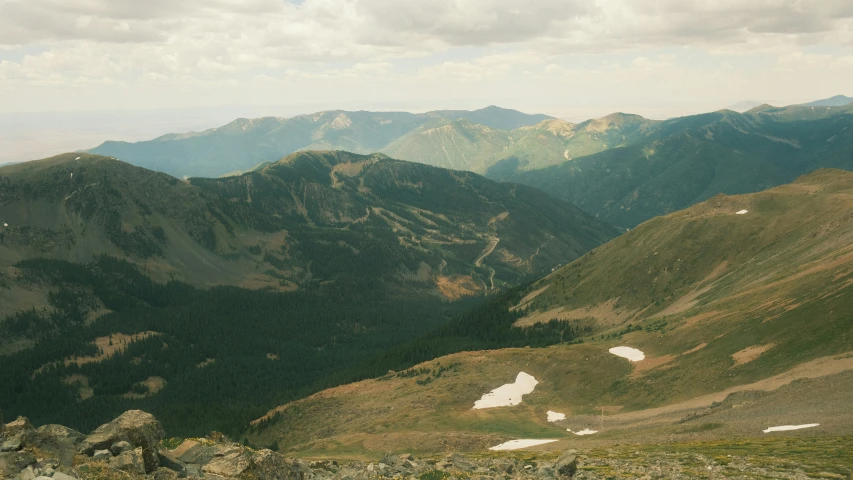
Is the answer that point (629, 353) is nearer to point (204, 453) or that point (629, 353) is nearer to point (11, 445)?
point (204, 453)

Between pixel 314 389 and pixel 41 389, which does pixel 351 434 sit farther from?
pixel 41 389

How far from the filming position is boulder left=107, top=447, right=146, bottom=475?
96.2ft

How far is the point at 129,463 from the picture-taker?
29.6m

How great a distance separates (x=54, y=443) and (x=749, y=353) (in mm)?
94121

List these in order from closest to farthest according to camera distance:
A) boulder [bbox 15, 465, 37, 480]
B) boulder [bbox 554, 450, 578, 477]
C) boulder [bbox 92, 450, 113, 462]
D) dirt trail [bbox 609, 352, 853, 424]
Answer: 1. boulder [bbox 15, 465, 37, 480]
2. boulder [bbox 92, 450, 113, 462]
3. boulder [bbox 554, 450, 578, 477]
4. dirt trail [bbox 609, 352, 853, 424]

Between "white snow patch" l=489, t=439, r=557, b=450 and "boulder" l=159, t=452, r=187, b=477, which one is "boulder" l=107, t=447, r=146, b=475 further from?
"white snow patch" l=489, t=439, r=557, b=450

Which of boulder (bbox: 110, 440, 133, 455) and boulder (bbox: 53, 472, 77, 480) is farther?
boulder (bbox: 110, 440, 133, 455)

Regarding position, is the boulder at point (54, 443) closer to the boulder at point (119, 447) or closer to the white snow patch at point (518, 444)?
the boulder at point (119, 447)

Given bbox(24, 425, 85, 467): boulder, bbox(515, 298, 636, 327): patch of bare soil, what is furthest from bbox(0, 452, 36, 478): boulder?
bbox(515, 298, 636, 327): patch of bare soil

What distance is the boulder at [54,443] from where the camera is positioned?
108ft

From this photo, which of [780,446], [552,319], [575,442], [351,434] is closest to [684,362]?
[575,442]

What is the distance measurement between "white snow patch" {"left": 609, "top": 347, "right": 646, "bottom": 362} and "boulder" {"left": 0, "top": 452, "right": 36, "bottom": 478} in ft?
336

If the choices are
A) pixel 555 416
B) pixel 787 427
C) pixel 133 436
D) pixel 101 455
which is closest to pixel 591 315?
pixel 555 416

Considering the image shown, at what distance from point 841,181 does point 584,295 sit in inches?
3857
